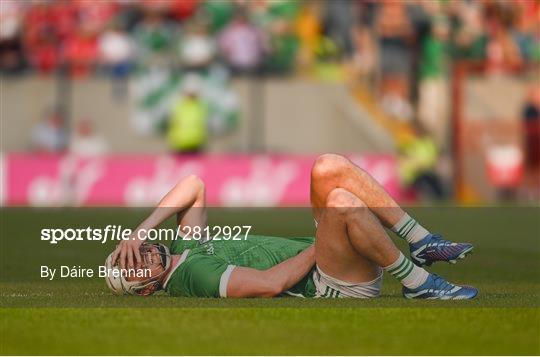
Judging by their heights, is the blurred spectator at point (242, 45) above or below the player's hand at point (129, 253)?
below

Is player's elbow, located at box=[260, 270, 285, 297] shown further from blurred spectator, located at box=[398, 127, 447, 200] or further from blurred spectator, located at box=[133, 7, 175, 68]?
blurred spectator, located at box=[133, 7, 175, 68]

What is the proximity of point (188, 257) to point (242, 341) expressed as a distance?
A: 142cm

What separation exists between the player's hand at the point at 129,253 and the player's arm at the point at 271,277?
694 mm

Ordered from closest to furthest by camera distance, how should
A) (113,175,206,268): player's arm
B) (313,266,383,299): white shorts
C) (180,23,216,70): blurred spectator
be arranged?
(113,175,206,268): player's arm < (313,266,383,299): white shorts < (180,23,216,70): blurred spectator

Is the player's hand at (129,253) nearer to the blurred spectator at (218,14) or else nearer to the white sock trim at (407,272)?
the white sock trim at (407,272)

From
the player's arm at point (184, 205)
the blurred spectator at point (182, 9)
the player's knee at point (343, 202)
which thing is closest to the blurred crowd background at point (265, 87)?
the blurred spectator at point (182, 9)

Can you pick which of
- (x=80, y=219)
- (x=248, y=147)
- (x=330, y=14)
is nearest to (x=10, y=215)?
(x=80, y=219)

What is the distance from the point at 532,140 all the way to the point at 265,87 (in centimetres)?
540

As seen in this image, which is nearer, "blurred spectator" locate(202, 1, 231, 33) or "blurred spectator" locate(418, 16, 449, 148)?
"blurred spectator" locate(202, 1, 231, 33)

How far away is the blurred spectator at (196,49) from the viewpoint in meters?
29.4

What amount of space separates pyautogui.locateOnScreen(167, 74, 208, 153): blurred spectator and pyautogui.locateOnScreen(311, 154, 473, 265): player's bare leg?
59.7ft

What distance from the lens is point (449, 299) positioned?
10.4m

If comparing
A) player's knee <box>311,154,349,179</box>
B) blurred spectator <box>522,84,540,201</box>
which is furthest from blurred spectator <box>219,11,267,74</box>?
player's knee <box>311,154,349,179</box>

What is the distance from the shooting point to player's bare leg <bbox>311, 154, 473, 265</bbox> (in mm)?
9984
